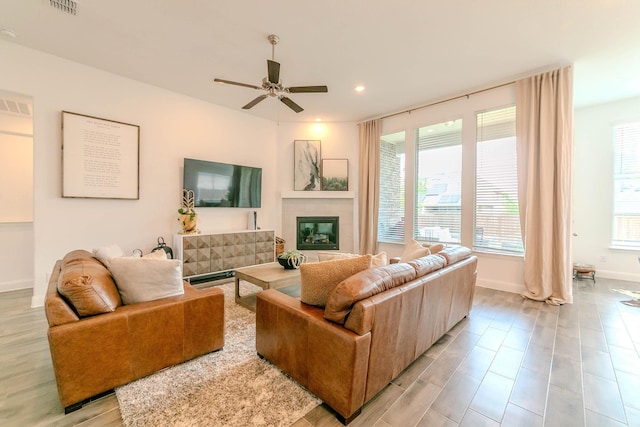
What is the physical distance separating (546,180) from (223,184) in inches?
204

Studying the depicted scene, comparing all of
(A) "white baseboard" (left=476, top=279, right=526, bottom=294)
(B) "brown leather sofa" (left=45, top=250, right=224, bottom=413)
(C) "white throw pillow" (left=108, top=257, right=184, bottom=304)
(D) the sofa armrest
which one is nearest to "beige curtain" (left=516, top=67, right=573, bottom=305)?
(A) "white baseboard" (left=476, top=279, right=526, bottom=294)

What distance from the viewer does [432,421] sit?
153cm

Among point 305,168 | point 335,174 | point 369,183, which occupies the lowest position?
point 369,183

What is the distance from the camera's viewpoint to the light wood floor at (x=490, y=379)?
5.09 ft

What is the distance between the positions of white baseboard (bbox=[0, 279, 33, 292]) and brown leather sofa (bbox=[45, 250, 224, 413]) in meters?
2.95

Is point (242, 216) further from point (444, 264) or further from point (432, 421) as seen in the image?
point (432, 421)

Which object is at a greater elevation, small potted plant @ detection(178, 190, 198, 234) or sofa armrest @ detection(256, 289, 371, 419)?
small potted plant @ detection(178, 190, 198, 234)

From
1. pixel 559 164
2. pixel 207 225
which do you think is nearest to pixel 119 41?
pixel 207 225

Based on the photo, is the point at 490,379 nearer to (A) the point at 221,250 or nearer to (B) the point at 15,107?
(A) the point at 221,250

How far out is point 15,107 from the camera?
3822mm

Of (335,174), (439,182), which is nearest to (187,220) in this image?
(335,174)

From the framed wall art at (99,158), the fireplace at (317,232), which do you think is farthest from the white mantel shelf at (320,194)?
the framed wall art at (99,158)

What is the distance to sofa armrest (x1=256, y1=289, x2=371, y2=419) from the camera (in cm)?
146

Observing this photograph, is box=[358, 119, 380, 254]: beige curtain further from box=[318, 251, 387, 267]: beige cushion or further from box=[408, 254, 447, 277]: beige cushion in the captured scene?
box=[318, 251, 387, 267]: beige cushion
